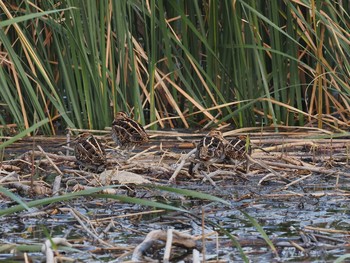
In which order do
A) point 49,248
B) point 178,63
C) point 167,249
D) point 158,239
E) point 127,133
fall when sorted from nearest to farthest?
point 49,248 → point 167,249 → point 158,239 → point 127,133 → point 178,63

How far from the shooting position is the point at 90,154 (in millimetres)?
6621

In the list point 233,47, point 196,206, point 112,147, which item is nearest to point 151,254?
point 196,206

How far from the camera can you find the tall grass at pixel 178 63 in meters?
7.83

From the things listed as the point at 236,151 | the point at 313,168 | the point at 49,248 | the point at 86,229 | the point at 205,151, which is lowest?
the point at 313,168

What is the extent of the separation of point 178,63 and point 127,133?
2397mm

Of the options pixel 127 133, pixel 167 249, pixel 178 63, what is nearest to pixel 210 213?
pixel 167 249

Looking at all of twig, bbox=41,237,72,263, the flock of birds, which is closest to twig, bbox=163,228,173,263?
twig, bbox=41,237,72,263

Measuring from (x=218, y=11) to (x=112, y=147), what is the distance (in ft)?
5.99

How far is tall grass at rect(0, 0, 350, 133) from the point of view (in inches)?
308

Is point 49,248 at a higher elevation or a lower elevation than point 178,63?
higher

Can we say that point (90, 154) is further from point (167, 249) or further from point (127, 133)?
point (167, 249)

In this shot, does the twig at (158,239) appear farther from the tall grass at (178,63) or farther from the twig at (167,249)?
the tall grass at (178,63)

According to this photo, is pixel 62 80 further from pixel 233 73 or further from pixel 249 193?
pixel 249 193

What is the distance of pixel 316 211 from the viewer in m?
5.49
